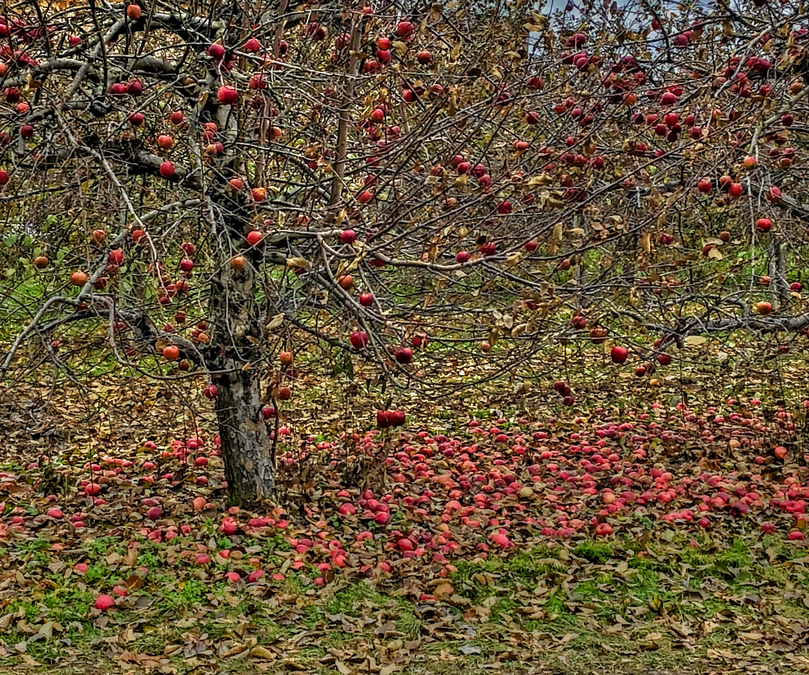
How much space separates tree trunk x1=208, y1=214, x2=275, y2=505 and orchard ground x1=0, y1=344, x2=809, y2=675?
0.24 meters

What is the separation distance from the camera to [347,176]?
5.43m

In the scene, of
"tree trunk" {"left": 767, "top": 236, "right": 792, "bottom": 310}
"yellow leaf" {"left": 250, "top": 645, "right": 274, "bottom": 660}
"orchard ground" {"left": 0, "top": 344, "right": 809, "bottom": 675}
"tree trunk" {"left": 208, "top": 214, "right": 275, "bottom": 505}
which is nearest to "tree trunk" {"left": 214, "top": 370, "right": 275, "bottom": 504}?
"tree trunk" {"left": 208, "top": 214, "right": 275, "bottom": 505}

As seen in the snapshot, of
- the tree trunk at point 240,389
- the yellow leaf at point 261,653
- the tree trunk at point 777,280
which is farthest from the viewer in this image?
the tree trunk at point 240,389

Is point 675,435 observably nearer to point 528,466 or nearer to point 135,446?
point 528,466

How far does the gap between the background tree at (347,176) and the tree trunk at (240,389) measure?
18 millimetres

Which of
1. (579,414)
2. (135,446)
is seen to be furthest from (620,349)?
(135,446)

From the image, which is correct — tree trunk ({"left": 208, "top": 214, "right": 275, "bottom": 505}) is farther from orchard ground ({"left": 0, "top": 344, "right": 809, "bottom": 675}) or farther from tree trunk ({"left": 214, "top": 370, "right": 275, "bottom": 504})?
orchard ground ({"left": 0, "top": 344, "right": 809, "bottom": 675})

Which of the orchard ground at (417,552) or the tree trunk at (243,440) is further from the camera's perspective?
the tree trunk at (243,440)

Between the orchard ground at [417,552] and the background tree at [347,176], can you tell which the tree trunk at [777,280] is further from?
the orchard ground at [417,552]

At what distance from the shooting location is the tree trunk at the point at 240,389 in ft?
17.4

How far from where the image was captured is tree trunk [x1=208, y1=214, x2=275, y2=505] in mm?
5297

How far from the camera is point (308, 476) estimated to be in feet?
20.7

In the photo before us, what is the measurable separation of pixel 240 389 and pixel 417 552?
1464 mm

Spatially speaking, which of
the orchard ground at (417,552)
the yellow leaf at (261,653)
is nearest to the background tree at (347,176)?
the orchard ground at (417,552)
